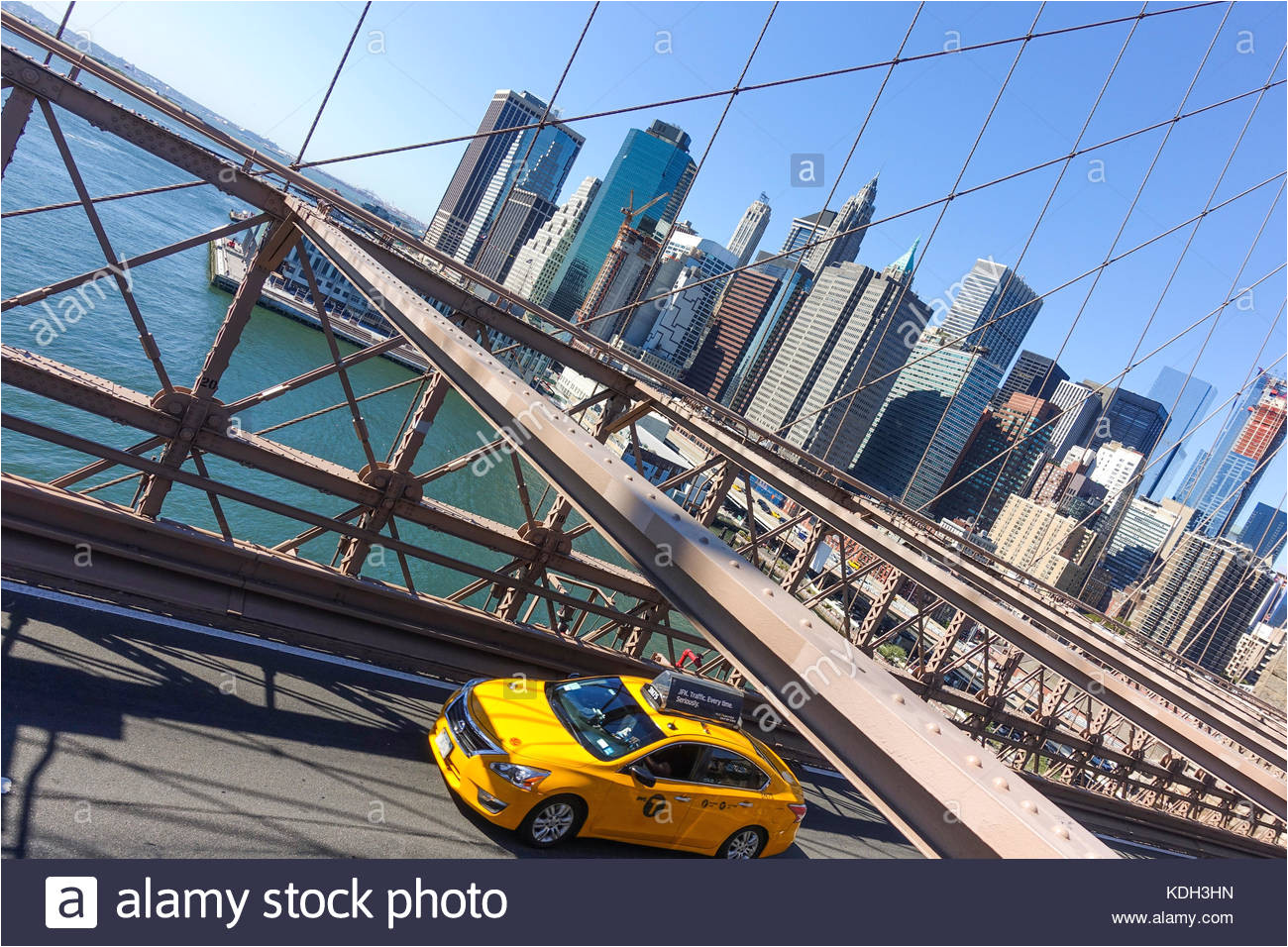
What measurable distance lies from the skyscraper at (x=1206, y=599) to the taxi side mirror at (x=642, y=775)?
13609 centimetres

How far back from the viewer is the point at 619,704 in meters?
6.88

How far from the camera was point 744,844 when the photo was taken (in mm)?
7164

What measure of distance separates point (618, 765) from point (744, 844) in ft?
6.13

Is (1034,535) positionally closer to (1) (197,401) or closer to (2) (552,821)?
(2) (552,821)

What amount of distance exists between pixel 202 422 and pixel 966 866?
6.66 metres

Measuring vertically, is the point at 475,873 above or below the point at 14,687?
above

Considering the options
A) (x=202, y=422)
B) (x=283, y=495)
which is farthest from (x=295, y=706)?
(x=283, y=495)

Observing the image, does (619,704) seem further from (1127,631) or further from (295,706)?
(1127,631)

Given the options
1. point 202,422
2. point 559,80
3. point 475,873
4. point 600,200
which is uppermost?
point 600,200

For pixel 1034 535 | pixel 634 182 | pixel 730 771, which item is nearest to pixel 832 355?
pixel 1034 535

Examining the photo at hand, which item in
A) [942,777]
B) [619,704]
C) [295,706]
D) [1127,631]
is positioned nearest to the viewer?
[942,777]

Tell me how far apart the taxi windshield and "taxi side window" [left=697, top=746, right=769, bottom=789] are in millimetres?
582

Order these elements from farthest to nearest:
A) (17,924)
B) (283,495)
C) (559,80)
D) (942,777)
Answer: (283,495)
(559,80)
(17,924)
(942,777)

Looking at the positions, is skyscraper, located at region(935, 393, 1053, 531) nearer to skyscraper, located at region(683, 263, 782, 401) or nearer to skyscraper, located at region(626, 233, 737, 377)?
skyscraper, located at region(683, 263, 782, 401)
